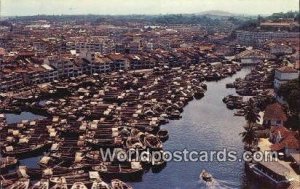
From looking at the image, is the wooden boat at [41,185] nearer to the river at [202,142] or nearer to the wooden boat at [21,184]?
the wooden boat at [21,184]

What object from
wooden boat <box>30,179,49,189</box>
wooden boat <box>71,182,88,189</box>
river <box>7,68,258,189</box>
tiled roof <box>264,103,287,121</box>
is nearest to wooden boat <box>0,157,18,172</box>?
river <box>7,68,258,189</box>

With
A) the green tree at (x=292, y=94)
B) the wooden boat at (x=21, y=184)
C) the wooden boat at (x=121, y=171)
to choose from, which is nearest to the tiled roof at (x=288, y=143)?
the green tree at (x=292, y=94)

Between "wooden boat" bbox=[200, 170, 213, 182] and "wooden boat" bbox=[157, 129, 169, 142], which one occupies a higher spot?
Answer: "wooden boat" bbox=[200, 170, 213, 182]

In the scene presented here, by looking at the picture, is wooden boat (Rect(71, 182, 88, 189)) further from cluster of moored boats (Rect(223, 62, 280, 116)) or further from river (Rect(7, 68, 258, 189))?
cluster of moored boats (Rect(223, 62, 280, 116))

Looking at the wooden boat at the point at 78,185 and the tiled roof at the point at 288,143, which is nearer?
the wooden boat at the point at 78,185

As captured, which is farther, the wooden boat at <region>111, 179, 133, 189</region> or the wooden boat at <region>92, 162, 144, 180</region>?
the wooden boat at <region>92, 162, 144, 180</region>

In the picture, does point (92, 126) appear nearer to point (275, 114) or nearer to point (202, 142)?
point (202, 142)

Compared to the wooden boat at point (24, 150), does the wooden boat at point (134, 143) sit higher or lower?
higher
